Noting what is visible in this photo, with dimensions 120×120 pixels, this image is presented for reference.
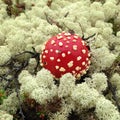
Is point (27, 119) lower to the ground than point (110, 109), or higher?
lower

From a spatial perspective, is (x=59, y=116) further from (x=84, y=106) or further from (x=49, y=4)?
(x=49, y=4)

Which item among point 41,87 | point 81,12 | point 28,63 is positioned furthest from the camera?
point 81,12

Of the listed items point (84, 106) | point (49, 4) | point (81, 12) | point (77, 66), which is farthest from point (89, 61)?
point (49, 4)

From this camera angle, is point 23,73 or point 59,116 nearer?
point 59,116

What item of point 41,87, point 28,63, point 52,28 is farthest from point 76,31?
point 41,87

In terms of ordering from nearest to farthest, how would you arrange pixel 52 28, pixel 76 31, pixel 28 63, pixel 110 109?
1. pixel 110 109
2. pixel 28 63
3. pixel 52 28
4. pixel 76 31

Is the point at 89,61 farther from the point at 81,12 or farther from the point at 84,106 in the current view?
the point at 81,12
